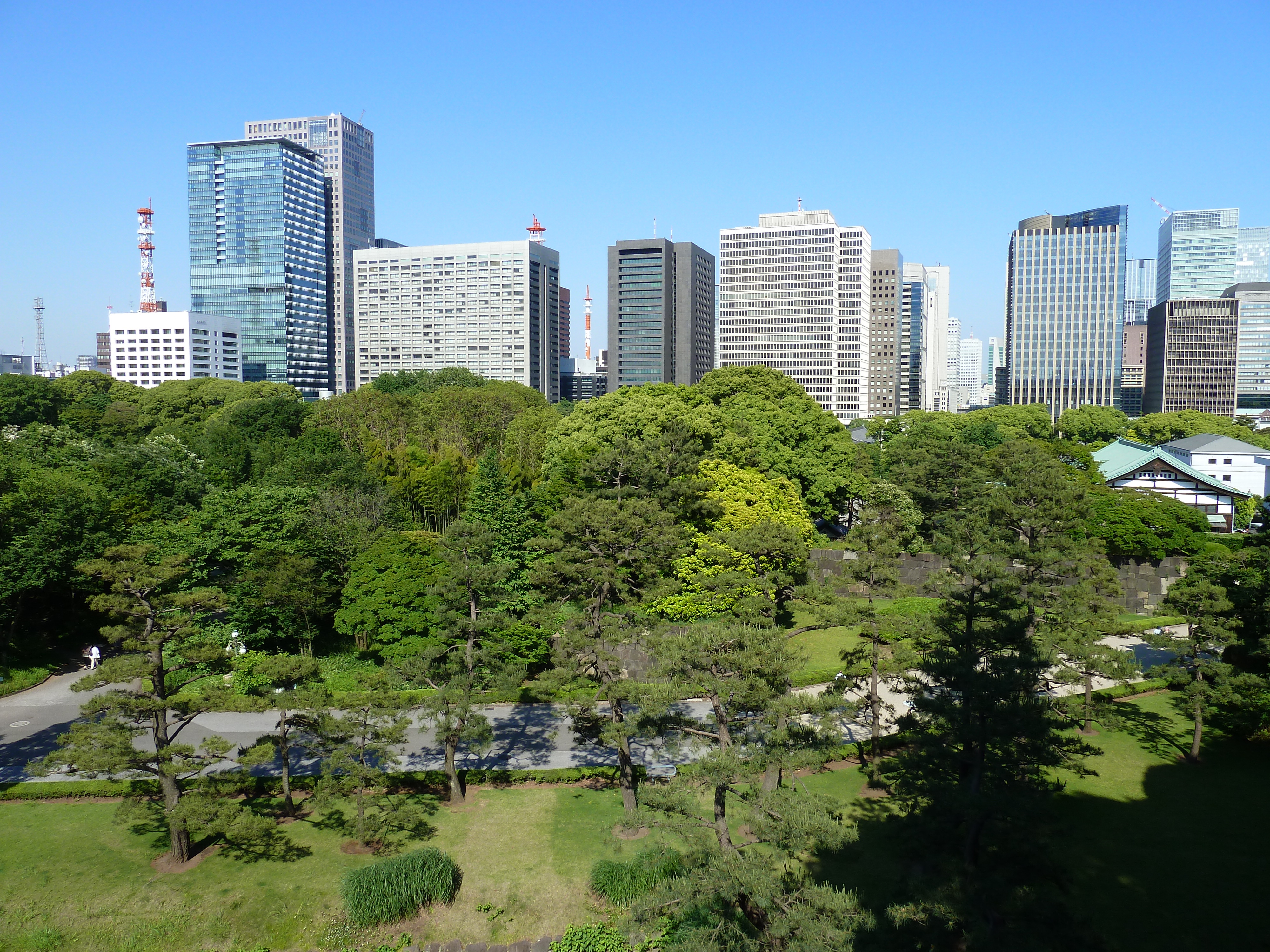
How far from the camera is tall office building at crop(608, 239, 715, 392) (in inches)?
5492

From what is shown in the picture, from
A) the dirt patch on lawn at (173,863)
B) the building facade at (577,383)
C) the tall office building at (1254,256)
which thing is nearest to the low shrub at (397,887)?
the dirt patch on lawn at (173,863)

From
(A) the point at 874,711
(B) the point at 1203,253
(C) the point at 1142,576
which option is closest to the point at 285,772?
(A) the point at 874,711

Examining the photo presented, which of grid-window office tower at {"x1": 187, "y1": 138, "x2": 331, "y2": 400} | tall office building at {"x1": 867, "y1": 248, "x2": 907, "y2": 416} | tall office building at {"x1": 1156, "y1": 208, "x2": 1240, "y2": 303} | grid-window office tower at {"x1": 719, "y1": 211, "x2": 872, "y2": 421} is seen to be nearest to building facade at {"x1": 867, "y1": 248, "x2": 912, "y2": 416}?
tall office building at {"x1": 867, "y1": 248, "x2": 907, "y2": 416}

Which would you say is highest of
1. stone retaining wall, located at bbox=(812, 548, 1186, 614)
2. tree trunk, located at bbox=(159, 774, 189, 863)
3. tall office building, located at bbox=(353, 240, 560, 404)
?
tall office building, located at bbox=(353, 240, 560, 404)

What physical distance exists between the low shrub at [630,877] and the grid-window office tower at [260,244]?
148 m

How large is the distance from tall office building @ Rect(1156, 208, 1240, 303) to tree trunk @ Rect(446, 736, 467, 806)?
22026 cm

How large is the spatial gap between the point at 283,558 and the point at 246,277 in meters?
145

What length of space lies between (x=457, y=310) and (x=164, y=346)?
5263cm

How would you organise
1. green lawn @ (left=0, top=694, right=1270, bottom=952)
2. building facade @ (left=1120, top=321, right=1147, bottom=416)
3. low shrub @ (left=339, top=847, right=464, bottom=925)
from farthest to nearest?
building facade @ (left=1120, top=321, right=1147, bottom=416) < low shrub @ (left=339, top=847, right=464, bottom=925) < green lawn @ (left=0, top=694, right=1270, bottom=952)

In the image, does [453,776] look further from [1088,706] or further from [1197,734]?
[1197,734]

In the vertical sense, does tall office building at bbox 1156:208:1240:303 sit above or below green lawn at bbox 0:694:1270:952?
above

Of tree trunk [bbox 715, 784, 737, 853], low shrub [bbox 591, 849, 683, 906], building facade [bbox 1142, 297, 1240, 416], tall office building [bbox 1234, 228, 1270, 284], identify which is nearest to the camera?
tree trunk [bbox 715, 784, 737, 853]

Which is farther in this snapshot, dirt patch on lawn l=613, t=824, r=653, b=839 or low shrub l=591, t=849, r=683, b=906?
dirt patch on lawn l=613, t=824, r=653, b=839

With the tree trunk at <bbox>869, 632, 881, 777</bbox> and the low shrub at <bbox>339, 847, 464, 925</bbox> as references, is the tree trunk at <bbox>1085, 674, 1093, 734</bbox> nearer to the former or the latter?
the tree trunk at <bbox>869, 632, 881, 777</bbox>
